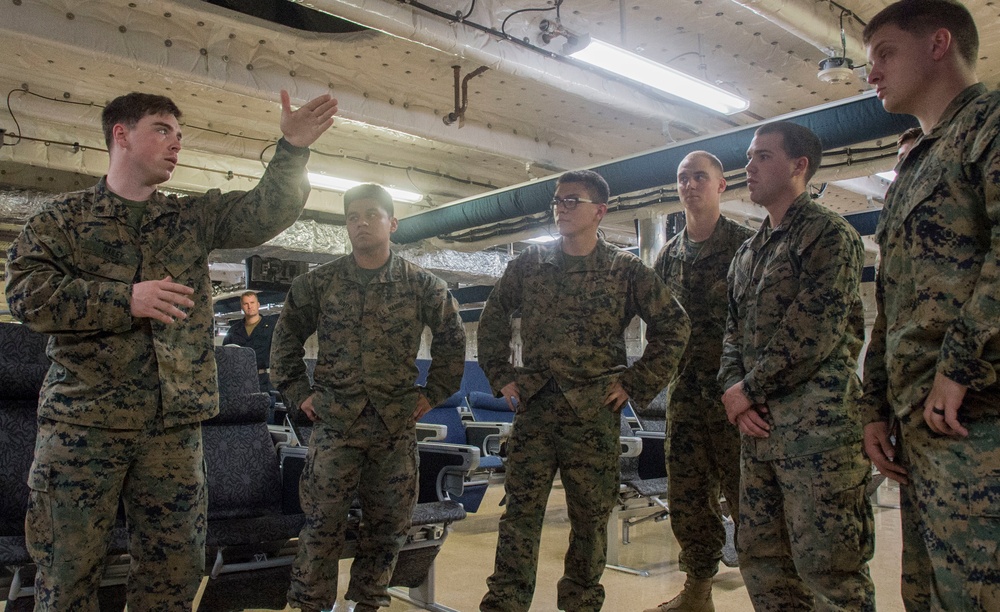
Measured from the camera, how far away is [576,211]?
2.39 metres

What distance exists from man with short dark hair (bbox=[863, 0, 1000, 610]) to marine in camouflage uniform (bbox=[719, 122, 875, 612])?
29 cm

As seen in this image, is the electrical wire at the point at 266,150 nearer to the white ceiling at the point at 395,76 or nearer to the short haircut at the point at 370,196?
the white ceiling at the point at 395,76

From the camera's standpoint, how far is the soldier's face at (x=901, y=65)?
1362 mm

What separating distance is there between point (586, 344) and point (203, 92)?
13.5 ft

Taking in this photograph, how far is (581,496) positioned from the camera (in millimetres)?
2207

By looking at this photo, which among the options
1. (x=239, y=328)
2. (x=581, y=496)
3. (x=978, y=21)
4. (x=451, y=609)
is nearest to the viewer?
(x=581, y=496)

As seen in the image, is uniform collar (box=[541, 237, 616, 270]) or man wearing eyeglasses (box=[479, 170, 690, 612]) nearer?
man wearing eyeglasses (box=[479, 170, 690, 612])

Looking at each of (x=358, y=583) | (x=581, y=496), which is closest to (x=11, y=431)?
(x=358, y=583)

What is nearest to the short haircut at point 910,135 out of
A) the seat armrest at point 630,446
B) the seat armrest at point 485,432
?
the seat armrest at point 630,446

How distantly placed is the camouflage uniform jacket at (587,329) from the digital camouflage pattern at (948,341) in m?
0.88

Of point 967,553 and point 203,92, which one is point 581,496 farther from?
point 203,92

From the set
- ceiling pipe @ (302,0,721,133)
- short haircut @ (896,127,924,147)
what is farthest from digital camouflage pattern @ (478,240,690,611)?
ceiling pipe @ (302,0,721,133)

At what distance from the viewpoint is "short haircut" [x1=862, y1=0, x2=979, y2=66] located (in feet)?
4.40

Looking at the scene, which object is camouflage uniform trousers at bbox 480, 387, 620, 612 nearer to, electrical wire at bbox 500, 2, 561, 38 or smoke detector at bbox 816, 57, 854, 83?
electrical wire at bbox 500, 2, 561, 38
